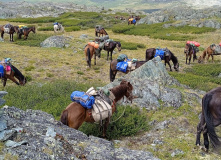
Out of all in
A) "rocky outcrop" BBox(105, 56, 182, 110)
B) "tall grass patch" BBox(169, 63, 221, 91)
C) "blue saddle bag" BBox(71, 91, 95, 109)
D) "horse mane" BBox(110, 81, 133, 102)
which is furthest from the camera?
"tall grass patch" BBox(169, 63, 221, 91)

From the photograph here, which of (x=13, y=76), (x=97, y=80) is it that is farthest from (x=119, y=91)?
(x=13, y=76)

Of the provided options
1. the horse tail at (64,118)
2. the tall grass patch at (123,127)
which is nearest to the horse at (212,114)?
the tall grass patch at (123,127)

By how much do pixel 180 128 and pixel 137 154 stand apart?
104 inches

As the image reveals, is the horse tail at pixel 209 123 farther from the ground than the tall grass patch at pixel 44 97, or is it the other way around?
the horse tail at pixel 209 123

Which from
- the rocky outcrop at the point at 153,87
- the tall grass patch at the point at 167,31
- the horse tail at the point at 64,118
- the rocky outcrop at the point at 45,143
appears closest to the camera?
the rocky outcrop at the point at 45,143

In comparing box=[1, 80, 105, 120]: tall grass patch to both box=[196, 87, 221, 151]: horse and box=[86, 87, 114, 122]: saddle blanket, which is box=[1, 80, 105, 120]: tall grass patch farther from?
box=[196, 87, 221, 151]: horse

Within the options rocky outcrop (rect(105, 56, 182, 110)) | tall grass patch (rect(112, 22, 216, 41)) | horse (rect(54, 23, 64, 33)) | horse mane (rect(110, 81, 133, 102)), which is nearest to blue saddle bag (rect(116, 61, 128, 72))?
rocky outcrop (rect(105, 56, 182, 110))

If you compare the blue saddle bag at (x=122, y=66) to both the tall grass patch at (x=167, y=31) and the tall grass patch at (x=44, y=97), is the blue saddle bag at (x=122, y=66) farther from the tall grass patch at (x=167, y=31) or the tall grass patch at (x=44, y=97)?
the tall grass patch at (x=167, y=31)

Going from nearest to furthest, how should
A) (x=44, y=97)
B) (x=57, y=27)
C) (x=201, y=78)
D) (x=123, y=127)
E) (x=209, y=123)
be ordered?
(x=209, y=123) < (x=123, y=127) < (x=44, y=97) < (x=201, y=78) < (x=57, y=27)

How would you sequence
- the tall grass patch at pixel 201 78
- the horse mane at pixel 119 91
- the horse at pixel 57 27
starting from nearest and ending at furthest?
the horse mane at pixel 119 91
the tall grass patch at pixel 201 78
the horse at pixel 57 27

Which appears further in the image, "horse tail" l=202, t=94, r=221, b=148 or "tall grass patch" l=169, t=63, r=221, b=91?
"tall grass patch" l=169, t=63, r=221, b=91

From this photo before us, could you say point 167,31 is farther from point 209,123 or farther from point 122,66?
point 209,123

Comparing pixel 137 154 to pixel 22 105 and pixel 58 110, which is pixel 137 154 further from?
pixel 22 105

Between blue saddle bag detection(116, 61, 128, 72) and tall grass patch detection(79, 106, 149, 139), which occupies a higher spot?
blue saddle bag detection(116, 61, 128, 72)
